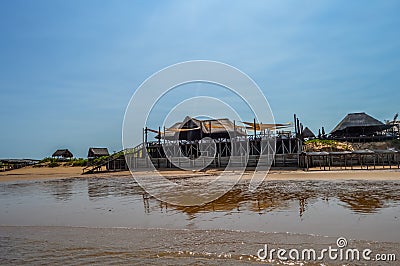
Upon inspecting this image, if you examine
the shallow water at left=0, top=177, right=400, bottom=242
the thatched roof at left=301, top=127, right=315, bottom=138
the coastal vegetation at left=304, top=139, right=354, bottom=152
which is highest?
the thatched roof at left=301, top=127, right=315, bottom=138

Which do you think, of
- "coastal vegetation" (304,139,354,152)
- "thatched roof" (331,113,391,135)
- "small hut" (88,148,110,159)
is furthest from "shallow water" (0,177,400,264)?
"small hut" (88,148,110,159)

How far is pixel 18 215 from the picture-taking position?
10945 millimetres

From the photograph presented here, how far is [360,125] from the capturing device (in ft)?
141

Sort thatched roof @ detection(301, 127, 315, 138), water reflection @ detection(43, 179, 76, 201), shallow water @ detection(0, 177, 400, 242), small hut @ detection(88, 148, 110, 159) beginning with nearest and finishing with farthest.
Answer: shallow water @ detection(0, 177, 400, 242) < water reflection @ detection(43, 179, 76, 201) < thatched roof @ detection(301, 127, 315, 138) < small hut @ detection(88, 148, 110, 159)

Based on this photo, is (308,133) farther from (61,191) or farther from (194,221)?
(194,221)

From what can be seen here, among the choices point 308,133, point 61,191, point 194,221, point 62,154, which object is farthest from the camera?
point 62,154

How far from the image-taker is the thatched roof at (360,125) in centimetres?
4322

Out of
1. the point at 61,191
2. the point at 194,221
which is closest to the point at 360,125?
the point at 61,191

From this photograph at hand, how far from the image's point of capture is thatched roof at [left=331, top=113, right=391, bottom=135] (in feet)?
142

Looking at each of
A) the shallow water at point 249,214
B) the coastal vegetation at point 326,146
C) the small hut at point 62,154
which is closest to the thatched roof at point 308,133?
the coastal vegetation at point 326,146

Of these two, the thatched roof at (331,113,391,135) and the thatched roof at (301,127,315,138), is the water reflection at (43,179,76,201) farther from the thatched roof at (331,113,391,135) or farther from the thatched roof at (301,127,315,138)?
the thatched roof at (301,127,315,138)

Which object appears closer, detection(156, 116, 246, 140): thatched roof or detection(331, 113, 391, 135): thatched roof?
detection(156, 116, 246, 140): thatched roof

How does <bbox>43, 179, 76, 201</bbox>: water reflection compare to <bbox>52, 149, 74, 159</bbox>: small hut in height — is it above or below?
below

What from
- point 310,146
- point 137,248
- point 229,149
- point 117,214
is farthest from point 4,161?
point 137,248
